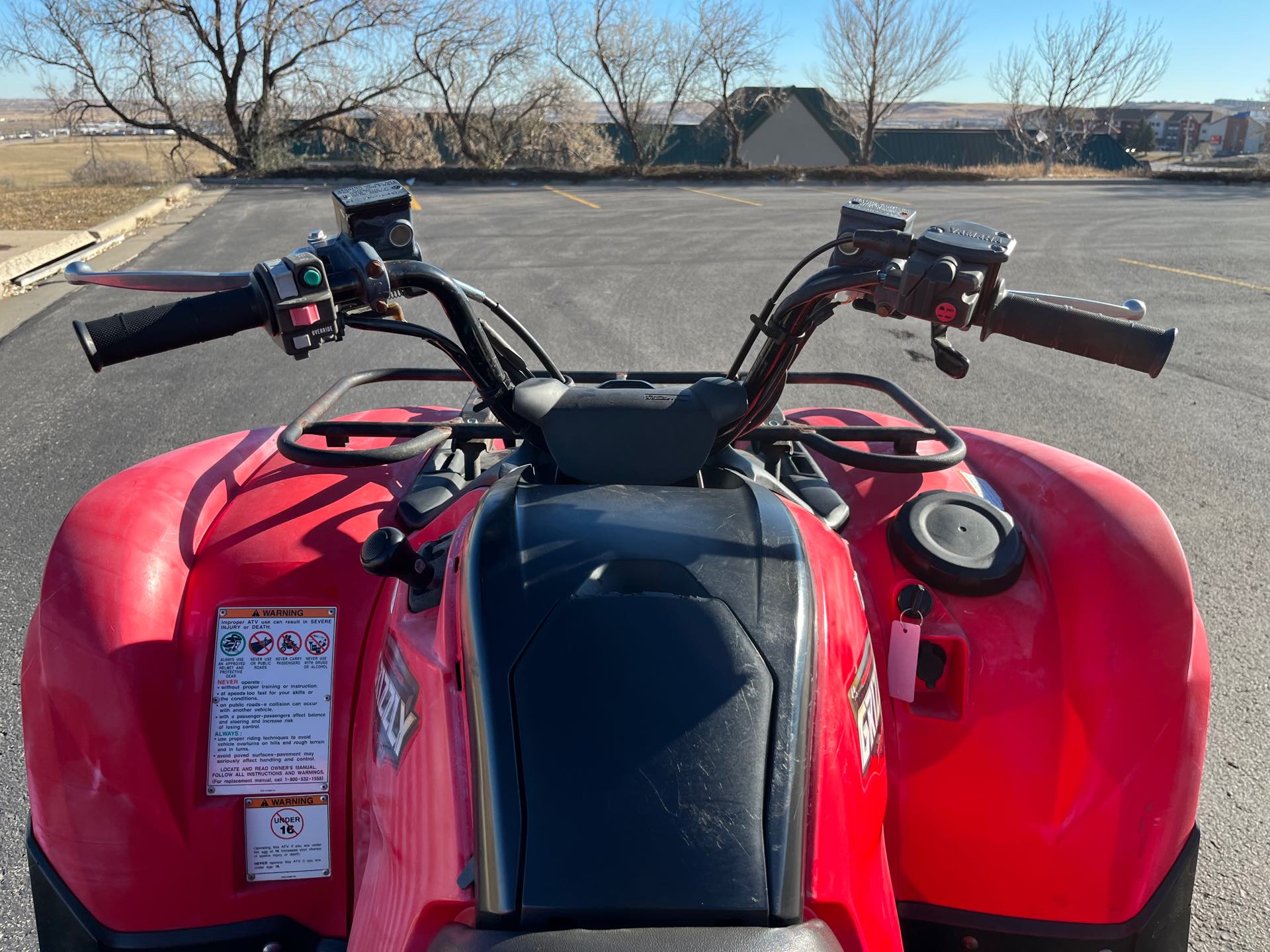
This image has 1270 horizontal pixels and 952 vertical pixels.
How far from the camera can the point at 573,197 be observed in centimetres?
1811

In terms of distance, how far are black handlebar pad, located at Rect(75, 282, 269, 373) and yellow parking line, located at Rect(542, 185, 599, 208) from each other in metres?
15.5

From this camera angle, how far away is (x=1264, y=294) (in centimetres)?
960

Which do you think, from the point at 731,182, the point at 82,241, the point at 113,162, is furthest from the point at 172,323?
the point at 113,162

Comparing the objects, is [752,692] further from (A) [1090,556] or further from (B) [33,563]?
(B) [33,563]

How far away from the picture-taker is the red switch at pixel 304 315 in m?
1.40

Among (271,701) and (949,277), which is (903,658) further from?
(271,701)

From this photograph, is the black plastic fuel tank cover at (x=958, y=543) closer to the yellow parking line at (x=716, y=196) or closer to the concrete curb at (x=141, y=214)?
the concrete curb at (x=141, y=214)

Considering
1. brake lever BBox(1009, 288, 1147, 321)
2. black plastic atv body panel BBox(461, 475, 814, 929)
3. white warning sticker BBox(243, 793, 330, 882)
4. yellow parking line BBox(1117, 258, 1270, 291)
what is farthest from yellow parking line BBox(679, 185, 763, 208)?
black plastic atv body panel BBox(461, 475, 814, 929)

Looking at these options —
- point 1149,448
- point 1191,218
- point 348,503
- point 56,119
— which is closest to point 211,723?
point 348,503

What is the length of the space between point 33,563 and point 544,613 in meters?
3.51

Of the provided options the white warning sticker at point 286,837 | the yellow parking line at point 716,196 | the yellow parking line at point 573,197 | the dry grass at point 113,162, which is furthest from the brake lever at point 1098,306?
the dry grass at point 113,162

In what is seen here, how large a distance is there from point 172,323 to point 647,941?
111cm

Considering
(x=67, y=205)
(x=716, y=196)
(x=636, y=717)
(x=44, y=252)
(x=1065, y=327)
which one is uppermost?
(x=1065, y=327)

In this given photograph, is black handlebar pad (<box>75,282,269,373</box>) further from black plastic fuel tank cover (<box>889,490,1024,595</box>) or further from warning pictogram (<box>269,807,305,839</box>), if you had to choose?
black plastic fuel tank cover (<box>889,490,1024,595</box>)
